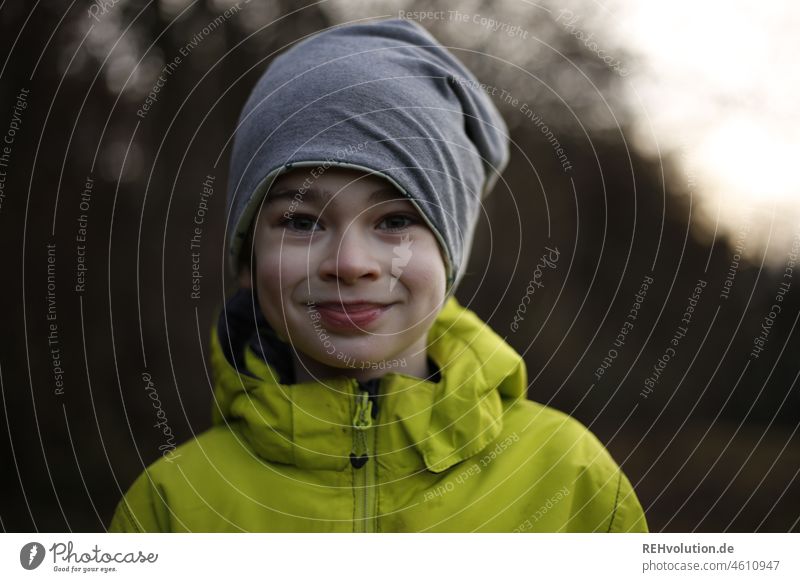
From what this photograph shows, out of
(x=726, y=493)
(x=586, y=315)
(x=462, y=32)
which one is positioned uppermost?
(x=462, y=32)

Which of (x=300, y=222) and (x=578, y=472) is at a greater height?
(x=300, y=222)

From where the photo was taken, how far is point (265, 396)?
1.10 m

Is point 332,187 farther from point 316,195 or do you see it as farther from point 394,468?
point 394,468

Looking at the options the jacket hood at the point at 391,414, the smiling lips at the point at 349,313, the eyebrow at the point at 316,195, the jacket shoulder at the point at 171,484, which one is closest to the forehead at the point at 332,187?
the eyebrow at the point at 316,195

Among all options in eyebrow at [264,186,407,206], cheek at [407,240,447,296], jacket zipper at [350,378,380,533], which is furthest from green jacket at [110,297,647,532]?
eyebrow at [264,186,407,206]

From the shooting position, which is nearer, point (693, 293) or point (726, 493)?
point (726, 493)

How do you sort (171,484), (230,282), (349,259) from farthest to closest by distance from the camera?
(230,282) < (171,484) < (349,259)

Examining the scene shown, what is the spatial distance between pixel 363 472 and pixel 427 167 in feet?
1.38

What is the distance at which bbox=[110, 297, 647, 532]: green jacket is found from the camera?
108 centimetres

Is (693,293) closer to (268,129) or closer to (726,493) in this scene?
(726,493)

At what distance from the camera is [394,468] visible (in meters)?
1.07

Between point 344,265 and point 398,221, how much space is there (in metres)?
0.10

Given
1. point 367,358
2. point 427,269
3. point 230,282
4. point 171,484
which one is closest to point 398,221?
point 427,269
